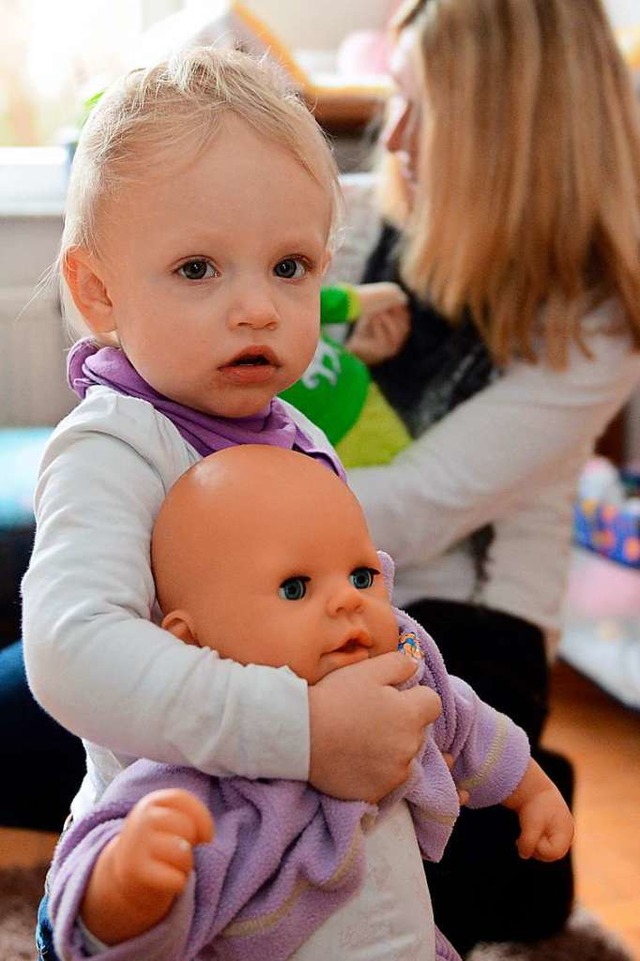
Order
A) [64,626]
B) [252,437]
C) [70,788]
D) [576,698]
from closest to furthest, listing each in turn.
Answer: [64,626], [252,437], [70,788], [576,698]

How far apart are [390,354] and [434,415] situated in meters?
0.11

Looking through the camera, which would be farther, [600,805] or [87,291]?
[600,805]

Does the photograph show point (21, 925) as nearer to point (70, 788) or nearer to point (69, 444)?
point (70, 788)

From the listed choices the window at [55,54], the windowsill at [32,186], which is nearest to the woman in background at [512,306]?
the windowsill at [32,186]

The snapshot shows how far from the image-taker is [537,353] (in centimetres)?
161

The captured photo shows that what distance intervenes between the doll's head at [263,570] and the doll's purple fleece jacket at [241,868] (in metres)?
0.07

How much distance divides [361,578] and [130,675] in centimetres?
16

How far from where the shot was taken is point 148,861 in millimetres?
586

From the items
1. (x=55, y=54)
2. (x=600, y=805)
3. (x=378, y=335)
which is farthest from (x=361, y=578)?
(x=55, y=54)

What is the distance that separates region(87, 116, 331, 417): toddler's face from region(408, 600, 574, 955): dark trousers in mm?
771

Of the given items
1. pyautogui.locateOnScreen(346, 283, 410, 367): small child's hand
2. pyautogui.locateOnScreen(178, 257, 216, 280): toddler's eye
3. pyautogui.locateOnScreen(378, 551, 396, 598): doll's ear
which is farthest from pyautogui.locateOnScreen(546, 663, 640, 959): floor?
pyautogui.locateOnScreen(178, 257, 216, 280): toddler's eye

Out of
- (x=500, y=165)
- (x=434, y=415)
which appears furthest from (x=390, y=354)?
(x=500, y=165)

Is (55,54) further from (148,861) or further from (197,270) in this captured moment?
(148,861)

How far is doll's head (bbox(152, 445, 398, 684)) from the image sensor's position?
677mm
